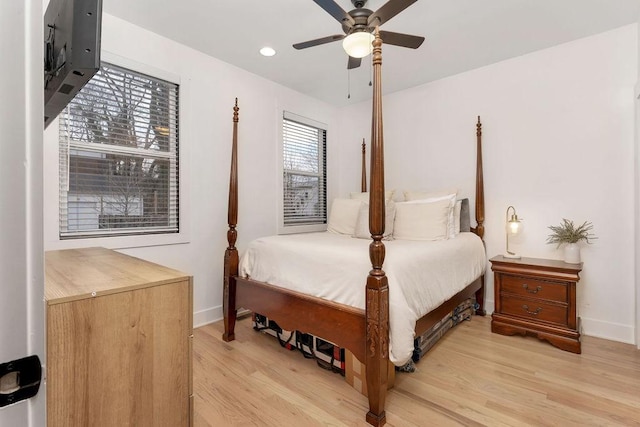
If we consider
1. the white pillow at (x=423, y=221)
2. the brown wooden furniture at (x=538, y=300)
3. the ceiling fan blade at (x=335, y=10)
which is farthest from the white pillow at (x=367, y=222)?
the ceiling fan blade at (x=335, y=10)

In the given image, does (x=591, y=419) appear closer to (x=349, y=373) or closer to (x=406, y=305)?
(x=406, y=305)

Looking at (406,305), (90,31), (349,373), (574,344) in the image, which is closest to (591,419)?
(574,344)

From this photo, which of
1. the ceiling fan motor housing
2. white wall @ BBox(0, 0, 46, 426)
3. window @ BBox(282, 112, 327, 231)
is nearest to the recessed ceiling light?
window @ BBox(282, 112, 327, 231)

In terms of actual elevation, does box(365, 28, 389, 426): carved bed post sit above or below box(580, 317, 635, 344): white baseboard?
above

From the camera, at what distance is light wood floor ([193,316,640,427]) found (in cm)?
157

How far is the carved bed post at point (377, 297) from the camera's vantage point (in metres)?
1.53

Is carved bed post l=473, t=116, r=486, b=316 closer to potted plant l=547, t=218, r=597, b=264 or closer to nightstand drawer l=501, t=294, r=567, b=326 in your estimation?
nightstand drawer l=501, t=294, r=567, b=326

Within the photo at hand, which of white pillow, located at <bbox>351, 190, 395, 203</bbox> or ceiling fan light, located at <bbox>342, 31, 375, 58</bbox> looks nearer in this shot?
ceiling fan light, located at <bbox>342, 31, 375, 58</bbox>

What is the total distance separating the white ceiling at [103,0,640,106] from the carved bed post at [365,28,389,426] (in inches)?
40.2

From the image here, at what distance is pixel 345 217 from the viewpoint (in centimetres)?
318

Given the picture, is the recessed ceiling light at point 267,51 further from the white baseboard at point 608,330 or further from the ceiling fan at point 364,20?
the white baseboard at point 608,330

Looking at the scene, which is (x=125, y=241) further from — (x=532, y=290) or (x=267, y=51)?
(x=532, y=290)

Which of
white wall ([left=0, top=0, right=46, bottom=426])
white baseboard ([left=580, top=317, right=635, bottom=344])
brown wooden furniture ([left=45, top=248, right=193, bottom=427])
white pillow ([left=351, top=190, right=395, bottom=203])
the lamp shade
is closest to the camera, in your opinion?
white wall ([left=0, top=0, right=46, bottom=426])

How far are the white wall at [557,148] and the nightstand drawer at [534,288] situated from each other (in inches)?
19.5
